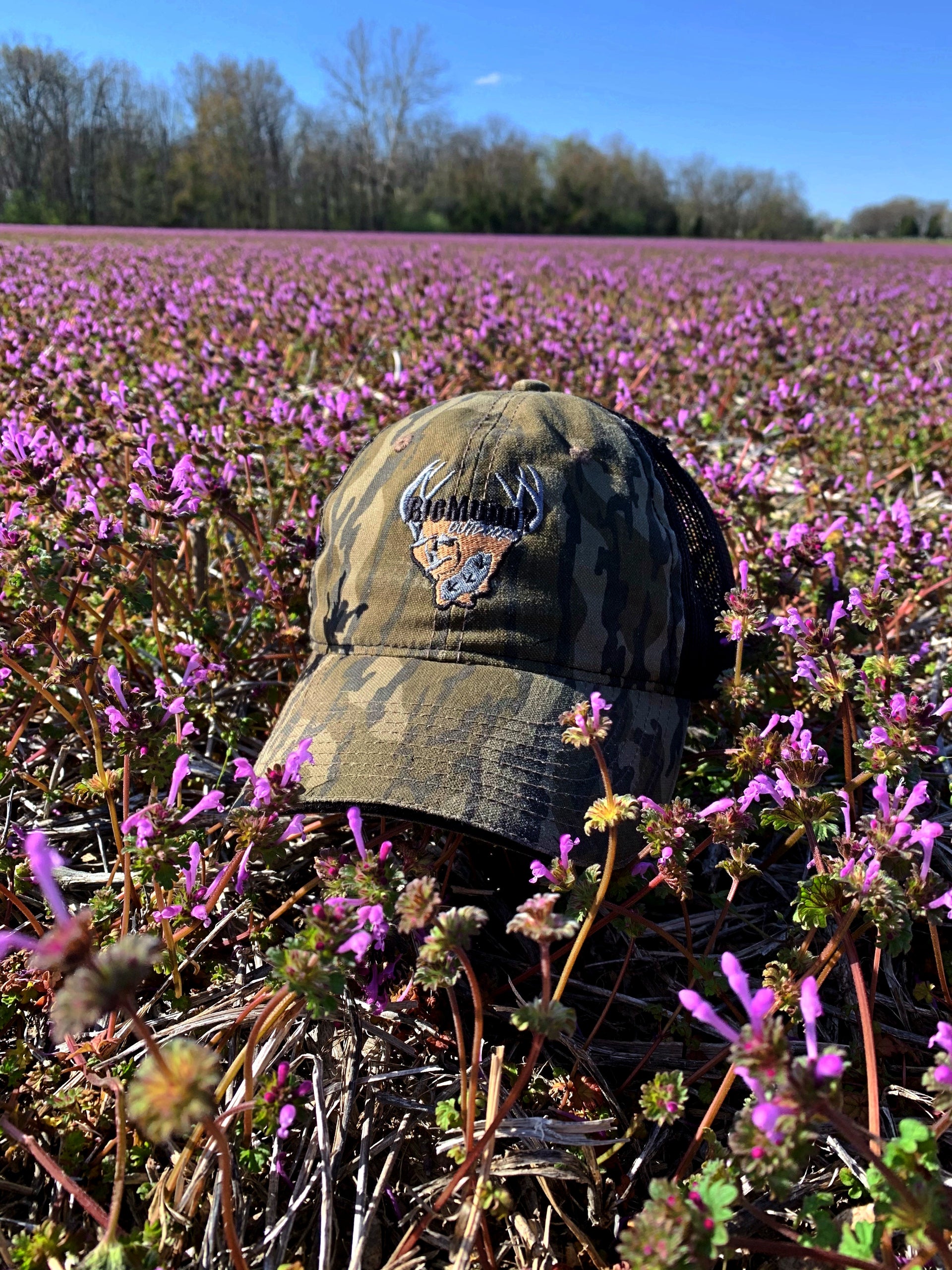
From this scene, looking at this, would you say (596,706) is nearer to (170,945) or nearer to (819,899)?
(819,899)

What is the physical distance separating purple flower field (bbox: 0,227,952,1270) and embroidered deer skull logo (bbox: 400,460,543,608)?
0.53 metres

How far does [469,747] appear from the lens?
6.01 ft

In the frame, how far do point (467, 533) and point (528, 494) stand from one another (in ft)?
0.61

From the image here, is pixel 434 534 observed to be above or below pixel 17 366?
below

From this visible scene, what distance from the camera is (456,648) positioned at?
6.69ft

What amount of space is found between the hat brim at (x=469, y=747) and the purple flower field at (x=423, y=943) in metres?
0.11

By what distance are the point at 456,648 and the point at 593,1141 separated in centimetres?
109

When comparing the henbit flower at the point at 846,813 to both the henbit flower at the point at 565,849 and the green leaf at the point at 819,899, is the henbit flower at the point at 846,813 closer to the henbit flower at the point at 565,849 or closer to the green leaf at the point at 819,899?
the green leaf at the point at 819,899

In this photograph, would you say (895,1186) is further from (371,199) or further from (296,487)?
(371,199)

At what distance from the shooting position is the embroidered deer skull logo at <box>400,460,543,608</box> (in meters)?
2.03

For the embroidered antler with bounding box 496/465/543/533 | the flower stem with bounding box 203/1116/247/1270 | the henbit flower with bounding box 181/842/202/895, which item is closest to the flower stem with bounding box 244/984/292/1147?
the flower stem with bounding box 203/1116/247/1270

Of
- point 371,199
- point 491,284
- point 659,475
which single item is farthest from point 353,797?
point 371,199

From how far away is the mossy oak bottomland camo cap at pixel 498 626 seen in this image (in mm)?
1805

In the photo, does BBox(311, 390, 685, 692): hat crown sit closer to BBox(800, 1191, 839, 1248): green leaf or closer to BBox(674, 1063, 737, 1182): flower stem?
BBox(674, 1063, 737, 1182): flower stem
